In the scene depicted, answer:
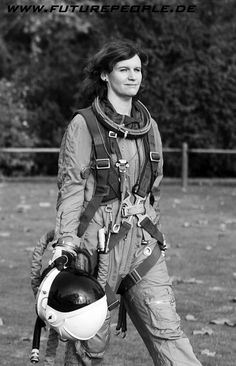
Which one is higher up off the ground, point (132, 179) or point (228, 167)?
point (132, 179)

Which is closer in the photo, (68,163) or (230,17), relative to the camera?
(68,163)

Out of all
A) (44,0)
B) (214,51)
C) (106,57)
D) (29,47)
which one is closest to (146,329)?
(106,57)

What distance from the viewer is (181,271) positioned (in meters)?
9.62

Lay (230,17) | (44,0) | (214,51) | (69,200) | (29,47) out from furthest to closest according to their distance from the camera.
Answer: (29,47), (230,17), (214,51), (44,0), (69,200)

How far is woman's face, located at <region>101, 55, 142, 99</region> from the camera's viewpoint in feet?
15.5

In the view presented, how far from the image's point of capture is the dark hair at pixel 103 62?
4.75 meters

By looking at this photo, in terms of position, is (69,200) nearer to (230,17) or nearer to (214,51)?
(214,51)

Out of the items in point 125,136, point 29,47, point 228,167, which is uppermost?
point 125,136

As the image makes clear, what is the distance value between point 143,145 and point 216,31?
18.1 m

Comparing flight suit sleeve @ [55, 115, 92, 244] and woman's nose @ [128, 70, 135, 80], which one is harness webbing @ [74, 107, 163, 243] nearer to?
flight suit sleeve @ [55, 115, 92, 244]

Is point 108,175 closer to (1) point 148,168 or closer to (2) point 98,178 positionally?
(2) point 98,178

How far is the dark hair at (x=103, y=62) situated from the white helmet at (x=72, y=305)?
1074 mm

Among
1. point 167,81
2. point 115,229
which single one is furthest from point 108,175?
point 167,81

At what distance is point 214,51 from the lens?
21.8 metres
